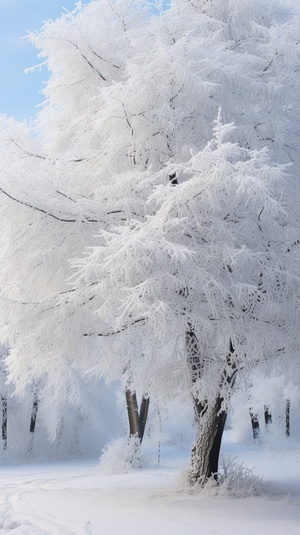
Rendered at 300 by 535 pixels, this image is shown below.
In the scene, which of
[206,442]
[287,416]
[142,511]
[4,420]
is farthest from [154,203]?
[287,416]

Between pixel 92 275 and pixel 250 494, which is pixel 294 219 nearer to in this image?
pixel 92 275

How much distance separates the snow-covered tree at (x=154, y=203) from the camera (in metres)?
7.81

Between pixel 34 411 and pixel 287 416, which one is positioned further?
pixel 287 416

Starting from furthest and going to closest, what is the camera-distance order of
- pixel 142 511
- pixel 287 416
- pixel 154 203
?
pixel 287 416 < pixel 154 203 < pixel 142 511

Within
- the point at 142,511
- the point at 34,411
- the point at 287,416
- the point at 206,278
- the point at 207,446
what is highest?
the point at 206,278

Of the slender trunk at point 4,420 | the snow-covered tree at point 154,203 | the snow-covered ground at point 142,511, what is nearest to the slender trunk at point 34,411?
the slender trunk at point 4,420

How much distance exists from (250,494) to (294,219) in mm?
4547

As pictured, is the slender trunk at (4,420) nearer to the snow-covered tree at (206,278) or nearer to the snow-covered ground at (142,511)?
the snow-covered ground at (142,511)

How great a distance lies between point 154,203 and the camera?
952 centimetres

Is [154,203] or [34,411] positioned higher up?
[154,203]

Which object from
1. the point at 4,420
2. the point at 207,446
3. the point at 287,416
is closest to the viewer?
the point at 207,446

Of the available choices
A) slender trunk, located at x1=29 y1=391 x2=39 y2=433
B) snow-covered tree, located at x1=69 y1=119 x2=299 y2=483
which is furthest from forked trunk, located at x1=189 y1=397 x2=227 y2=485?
slender trunk, located at x1=29 y1=391 x2=39 y2=433

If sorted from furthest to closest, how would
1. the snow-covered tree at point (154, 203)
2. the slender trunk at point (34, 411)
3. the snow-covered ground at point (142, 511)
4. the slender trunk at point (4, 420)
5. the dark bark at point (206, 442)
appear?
1. the slender trunk at point (34, 411)
2. the slender trunk at point (4, 420)
3. the dark bark at point (206, 442)
4. the snow-covered tree at point (154, 203)
5. the snow-covered ground at point (142, 511)

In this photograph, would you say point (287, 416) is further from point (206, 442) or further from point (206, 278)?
point (206, 278)
